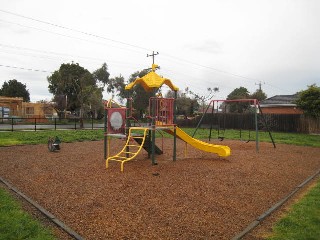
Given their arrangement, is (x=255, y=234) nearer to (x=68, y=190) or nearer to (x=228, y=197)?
(x=228, y=197)

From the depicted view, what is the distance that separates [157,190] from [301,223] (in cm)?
288

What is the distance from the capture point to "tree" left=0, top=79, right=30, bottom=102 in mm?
72350

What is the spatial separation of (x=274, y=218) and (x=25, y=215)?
400 cm

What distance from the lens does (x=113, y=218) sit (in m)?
4.63

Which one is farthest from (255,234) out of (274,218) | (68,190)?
(68,190)

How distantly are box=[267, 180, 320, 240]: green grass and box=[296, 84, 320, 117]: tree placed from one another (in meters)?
20.7

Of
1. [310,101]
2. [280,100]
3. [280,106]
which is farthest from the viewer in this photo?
[280,100]

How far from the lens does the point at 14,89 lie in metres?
72.6

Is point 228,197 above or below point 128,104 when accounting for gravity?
below

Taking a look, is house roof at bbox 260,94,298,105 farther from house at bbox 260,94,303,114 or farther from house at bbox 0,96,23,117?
house at bbox 0,96,23,117

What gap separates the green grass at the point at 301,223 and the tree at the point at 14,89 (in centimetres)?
7710

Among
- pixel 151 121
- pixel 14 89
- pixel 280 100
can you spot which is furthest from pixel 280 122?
pixel 14 89

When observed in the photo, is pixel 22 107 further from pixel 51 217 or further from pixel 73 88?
pixel 51 217

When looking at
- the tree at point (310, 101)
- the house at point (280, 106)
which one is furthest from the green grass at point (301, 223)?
the house at point (280, 106)
